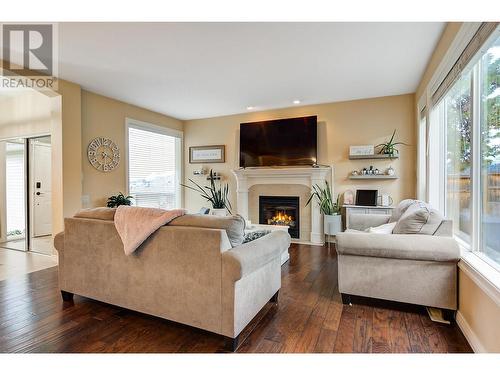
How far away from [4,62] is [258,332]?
13.2 feet

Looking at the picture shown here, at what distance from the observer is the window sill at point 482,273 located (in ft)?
4.81

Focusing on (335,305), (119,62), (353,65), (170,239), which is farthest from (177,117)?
(335,305)

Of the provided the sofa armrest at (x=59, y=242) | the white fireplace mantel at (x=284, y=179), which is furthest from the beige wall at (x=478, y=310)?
the sofa armrest at (x=59, y=242)

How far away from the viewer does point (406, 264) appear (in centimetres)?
213

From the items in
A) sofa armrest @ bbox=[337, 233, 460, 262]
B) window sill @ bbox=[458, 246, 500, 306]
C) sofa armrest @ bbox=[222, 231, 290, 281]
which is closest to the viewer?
window sill @ bbox=[458, 246, 500, 306]

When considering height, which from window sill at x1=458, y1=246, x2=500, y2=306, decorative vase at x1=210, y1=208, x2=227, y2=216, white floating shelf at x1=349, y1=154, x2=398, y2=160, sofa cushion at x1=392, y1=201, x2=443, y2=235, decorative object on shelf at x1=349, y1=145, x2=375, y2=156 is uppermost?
decorative object on shelf at x1=349, y1=145, x2=375, y2=156

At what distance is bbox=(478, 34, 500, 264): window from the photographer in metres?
1.75

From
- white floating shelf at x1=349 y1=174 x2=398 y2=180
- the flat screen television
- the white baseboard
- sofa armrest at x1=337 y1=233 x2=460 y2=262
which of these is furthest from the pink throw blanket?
white floating shelf at x1=349 y1=174 x2=398 y2=180

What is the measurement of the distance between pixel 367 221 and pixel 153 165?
4203mm

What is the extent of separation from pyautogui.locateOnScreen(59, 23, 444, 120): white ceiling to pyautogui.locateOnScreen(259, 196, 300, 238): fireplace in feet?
6.16

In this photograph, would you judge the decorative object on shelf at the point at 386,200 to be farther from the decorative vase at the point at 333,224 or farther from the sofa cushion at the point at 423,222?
the sofa cushion at the point at 423,222

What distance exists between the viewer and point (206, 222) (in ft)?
5.90

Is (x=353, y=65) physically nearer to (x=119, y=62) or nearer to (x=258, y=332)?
(x=119, y=62)

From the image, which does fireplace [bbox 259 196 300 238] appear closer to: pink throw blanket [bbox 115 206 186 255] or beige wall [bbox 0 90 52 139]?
pink throw blanket [bbox 115 206 186 255]
